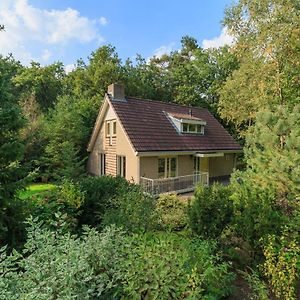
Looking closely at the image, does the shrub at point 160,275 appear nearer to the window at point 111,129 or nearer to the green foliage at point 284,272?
the green foliage at point 284,272

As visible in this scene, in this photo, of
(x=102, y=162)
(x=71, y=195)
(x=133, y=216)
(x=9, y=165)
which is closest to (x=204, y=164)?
(x=102, y=162)

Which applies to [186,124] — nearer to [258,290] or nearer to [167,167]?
[167,167]

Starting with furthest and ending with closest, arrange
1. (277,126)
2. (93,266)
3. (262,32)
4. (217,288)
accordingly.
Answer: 1. (262,32)
2. (277,126)
3. (217,288)
4. (93,266)

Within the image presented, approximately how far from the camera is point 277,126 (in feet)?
25.6

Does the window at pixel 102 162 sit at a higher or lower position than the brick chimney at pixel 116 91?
lower

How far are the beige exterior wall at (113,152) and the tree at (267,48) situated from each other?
26.4 feet

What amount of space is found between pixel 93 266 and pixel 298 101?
14.5m

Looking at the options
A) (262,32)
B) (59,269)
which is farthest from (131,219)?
(262,32)

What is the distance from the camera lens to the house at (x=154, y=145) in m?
16.3

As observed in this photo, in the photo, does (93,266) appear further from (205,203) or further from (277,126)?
(277,126)

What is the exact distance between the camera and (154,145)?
16578mm

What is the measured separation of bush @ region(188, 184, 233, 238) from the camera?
6.42m

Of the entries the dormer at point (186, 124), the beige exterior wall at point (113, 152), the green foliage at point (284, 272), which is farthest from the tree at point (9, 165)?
the dormer at point (186, 124)

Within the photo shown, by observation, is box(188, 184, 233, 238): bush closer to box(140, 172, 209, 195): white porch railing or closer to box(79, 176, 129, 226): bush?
box(79, 176, 129, 226): bush
